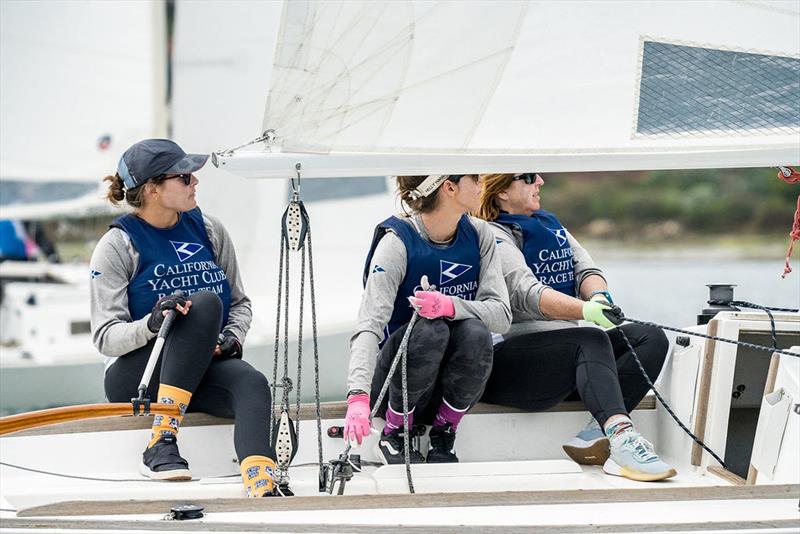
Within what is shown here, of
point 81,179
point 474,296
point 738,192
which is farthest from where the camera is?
point 738,192

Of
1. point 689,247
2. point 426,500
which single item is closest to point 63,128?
point 426,500

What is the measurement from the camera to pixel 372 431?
3531 mm

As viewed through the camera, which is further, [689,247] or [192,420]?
[689,247]

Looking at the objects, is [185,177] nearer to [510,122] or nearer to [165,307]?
[165,307]

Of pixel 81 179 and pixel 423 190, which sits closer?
pixel 423 190

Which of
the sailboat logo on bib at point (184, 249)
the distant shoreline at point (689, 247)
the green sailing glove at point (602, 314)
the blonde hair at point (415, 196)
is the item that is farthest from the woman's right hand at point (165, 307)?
the distant shoreline at point (689, 247)

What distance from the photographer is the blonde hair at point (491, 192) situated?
3725 mm

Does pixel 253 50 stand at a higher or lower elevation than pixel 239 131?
higher

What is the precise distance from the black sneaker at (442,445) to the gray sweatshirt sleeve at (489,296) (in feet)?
1.03

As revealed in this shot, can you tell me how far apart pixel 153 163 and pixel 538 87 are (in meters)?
1.07

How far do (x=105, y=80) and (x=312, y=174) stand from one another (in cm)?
864

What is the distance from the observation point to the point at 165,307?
3.20 meters

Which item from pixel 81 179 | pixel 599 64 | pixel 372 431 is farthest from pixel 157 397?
pixel 81 179

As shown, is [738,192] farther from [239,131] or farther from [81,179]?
[239,131]
